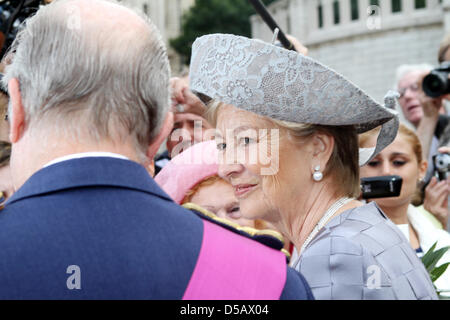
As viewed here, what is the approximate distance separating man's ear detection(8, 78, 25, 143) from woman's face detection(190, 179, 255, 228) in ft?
6.13

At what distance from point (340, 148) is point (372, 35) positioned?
16582 mm

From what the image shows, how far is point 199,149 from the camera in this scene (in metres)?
3.29

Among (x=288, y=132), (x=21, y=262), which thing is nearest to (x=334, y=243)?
(x=288, y=132)

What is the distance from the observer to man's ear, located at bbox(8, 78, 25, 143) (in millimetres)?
1470

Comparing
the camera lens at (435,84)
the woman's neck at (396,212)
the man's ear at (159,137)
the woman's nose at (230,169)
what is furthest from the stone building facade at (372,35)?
the man's ear at (159,137)

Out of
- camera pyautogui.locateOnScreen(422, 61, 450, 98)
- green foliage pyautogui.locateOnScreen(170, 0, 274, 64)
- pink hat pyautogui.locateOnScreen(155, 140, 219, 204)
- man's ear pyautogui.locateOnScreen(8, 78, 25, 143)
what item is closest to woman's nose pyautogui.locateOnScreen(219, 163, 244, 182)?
pink hat pyautogui.locateOnScreen(155, 140, 219, 204)

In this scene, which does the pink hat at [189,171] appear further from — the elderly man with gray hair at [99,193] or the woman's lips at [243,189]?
the elderly man with gray hair at [99,193]

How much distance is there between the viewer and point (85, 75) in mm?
1404

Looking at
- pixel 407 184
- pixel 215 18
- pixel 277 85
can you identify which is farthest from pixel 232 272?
pixel 215 18

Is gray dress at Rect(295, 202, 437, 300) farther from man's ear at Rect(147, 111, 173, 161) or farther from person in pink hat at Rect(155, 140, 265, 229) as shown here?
person in pink hat at Rect(155, 140, 265, 229)

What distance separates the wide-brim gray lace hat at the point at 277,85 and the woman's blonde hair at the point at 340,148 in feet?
0.27

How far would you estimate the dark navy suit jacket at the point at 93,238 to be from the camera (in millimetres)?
1312

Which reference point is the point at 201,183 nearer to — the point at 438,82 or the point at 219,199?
the point at 219,199
